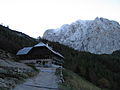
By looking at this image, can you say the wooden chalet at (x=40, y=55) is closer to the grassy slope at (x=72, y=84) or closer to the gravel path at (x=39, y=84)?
the grassy slope at (x=72, y=84)

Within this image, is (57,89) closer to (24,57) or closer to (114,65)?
(24,57)

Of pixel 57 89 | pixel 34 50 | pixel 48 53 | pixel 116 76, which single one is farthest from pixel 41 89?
pixel 116 76

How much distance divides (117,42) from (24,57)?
150389 millimetres

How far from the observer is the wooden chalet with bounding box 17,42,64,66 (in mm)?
55869

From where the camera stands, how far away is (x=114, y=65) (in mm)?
102625

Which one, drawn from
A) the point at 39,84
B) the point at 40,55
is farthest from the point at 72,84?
the point at 40,55

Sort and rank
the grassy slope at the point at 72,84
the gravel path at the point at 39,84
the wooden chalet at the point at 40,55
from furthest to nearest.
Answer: the wooden chalet at the point at 40,55 < the grassy slope at the point at 72,84 < the gravel path at the point at 39,84

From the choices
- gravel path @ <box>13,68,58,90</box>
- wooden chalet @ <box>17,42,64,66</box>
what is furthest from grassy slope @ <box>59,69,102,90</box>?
wooden chalet @ <box>17,42,64,66</box>

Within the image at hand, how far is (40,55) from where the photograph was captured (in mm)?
57562

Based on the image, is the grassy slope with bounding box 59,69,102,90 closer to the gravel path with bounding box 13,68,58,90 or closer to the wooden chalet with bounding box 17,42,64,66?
the gravel path with bounding box 13,68,58,90

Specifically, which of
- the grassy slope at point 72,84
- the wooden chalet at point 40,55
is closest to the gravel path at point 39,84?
the grassy slope at point 72,84

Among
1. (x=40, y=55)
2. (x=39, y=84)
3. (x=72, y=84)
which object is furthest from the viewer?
(x=40, y=55)

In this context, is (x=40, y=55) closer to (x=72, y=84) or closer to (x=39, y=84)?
(x=72, y=84)

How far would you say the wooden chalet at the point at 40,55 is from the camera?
55.9 meters
